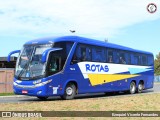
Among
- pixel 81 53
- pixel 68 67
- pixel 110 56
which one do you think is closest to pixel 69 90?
pixel 68 67

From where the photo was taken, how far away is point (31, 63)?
2019 cm

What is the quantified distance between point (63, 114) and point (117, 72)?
1415cm

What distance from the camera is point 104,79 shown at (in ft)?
82.6

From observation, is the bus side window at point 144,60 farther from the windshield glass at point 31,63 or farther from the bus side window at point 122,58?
the windshield glass at point 31,63

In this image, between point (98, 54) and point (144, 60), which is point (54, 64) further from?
point (144, 60)

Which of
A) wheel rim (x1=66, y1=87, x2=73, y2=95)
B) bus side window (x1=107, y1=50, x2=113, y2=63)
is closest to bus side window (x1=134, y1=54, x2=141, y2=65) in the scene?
bus side window (x1=107, y1=50, x2=113, y2=63)

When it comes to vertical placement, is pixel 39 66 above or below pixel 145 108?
above

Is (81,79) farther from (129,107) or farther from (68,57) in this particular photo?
(129,107)

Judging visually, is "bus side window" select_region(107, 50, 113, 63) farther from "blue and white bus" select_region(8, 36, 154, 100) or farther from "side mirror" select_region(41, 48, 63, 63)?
"side mirror" select_region(41, 48, 63, 63)

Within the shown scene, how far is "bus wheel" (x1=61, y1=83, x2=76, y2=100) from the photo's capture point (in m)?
21.1

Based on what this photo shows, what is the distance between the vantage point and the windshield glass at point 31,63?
1991 cm

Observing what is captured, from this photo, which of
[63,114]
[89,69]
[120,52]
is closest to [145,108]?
[63,114]

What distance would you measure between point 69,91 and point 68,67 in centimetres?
135

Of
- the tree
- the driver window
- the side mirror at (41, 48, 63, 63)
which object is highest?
the side mirror at (41, 48, 63, 63)
